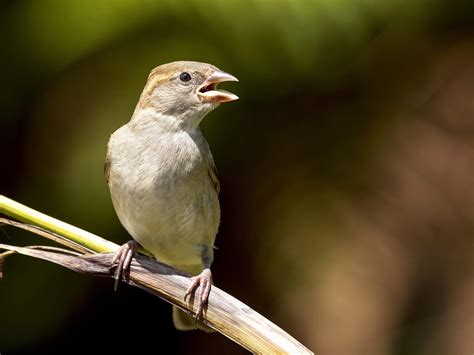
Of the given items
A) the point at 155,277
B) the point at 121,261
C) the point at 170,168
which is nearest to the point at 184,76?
the point at 170,168

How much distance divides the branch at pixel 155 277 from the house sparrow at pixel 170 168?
19.5 inches

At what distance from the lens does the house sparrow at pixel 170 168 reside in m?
2.79

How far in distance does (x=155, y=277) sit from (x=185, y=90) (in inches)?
38.7

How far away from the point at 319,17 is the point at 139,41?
1.09 m

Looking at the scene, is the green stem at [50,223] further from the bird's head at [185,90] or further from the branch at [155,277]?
the bird's head at [185,90]

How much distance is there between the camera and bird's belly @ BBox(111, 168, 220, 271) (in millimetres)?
2779

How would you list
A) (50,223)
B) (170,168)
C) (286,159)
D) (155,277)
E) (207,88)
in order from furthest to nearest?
(286,159) < (207,88) < (170,168) < (155,277) < (50,223)

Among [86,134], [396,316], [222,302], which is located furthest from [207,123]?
[222,302]

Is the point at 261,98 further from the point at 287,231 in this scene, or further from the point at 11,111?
the point at 11,111

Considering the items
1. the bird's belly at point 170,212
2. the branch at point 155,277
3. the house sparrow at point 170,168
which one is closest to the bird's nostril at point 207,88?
the house sparrow at point 170,168

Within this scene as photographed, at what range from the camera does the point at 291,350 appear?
1.97 metres

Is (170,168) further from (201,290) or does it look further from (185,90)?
(201,290)

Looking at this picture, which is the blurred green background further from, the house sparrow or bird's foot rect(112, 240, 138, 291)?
bird's foot rect(112, 240, 138, 291)

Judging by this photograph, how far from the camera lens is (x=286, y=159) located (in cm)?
493
